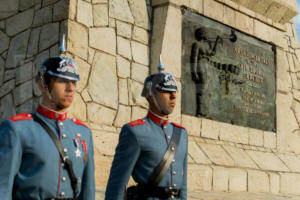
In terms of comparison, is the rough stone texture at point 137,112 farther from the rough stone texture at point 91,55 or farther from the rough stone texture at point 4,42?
the rough stone texture at point 4,42

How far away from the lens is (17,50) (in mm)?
6371

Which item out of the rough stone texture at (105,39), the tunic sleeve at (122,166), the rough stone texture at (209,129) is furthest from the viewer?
the rough stone texture at (209,129)

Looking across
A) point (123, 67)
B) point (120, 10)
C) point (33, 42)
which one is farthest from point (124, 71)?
point (33, 42)

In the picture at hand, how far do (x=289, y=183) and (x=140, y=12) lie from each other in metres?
3.48

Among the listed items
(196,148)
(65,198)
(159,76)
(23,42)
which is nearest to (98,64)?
(23,42)

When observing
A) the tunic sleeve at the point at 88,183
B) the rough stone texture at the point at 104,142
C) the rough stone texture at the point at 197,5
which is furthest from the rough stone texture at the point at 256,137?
the tunic sleeve at the point at 88,183

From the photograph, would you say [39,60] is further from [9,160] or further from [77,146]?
[9,160]

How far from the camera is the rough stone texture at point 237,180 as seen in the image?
6832 mm

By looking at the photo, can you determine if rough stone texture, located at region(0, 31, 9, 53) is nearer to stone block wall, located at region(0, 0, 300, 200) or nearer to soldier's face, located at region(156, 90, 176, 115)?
stone block wall, located at region(0, 0, 300, 200)

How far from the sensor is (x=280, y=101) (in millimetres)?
8555

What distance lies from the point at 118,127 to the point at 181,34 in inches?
64.4

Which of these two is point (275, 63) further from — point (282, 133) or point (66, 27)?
point (66, 27)

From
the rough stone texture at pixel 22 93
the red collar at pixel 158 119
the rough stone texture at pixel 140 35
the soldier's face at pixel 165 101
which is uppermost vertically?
the rough stone texture at pixel 140 35

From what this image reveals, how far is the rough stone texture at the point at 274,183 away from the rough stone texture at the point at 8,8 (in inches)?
166
